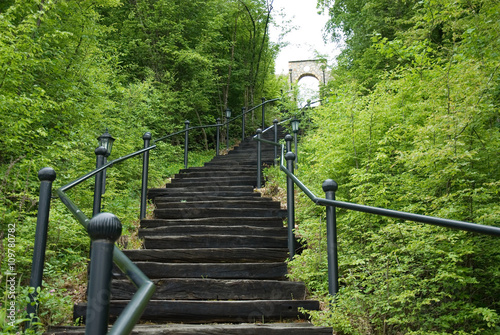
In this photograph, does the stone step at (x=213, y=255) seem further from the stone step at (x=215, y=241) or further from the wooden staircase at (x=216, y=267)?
the stone step at (x=215, y=241)

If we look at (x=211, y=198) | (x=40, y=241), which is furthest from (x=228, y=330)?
(x=211, y=198)

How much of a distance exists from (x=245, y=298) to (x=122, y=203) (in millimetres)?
3258

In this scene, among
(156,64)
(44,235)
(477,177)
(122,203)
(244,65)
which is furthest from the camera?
(244,65)

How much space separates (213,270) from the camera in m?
3.63

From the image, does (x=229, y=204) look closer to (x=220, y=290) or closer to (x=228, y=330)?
(x=220, y=290)

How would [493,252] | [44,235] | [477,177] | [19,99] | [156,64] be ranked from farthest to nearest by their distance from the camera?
[156,64]
[19,99]
[477,177]
[493,252]
[44,235]

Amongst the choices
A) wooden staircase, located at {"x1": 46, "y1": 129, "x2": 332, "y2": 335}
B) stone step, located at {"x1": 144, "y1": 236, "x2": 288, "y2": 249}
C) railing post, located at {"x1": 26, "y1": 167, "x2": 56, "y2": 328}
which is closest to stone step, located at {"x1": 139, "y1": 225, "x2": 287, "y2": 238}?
wooden staircase, located at {"x1": 46, "y1": 129, "x2": 332, "y2": 335}

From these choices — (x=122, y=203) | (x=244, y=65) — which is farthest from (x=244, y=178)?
(x=244, y=65)

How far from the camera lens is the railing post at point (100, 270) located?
882 millimetres

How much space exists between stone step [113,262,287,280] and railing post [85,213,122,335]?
2789mm

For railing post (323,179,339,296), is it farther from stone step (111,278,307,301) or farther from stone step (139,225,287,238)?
stone step (139,225,287,238)

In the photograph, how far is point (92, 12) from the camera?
7113 millimetres

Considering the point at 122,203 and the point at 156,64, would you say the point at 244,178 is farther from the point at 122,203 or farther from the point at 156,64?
the point at 156,64

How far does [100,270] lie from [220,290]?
2.50 m
